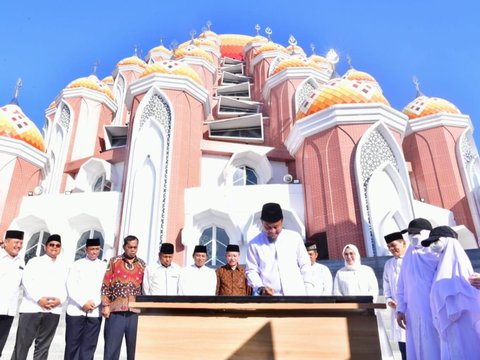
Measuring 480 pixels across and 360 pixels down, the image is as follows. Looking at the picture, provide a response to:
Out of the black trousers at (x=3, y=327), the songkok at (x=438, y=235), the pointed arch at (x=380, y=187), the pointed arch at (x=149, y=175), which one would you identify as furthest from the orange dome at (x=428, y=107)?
the black trousers at (x=3, y=327)

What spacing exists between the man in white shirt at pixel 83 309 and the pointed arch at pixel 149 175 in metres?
5.97

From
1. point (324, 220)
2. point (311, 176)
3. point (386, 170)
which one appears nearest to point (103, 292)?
point (324, 220)

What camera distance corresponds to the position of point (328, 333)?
1.84 meters

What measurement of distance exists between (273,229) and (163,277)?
5.43 feet

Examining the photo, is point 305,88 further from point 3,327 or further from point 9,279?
point 3,327

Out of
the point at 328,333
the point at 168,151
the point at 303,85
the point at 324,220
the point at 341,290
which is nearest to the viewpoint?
the point at 328,333

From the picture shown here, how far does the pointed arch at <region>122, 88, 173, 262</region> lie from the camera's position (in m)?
9.92

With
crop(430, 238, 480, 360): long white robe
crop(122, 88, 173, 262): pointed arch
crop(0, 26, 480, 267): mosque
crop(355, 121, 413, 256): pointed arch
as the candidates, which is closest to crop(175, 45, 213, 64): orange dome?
crop(0, 26, 480, 267): mosque

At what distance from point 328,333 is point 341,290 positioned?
2.73 m

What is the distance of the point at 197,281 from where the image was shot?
4320 mm

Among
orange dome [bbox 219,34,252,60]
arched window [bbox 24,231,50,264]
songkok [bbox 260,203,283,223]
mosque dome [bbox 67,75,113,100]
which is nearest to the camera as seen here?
songkok [bbox 260,203,283,223]

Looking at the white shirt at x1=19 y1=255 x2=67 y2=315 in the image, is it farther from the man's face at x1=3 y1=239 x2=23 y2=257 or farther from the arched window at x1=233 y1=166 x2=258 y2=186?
the arched window at x1=233 y1=166 x2=258 y2=186

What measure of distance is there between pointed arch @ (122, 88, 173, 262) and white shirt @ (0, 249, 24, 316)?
593cm

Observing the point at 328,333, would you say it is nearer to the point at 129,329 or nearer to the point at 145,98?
the point at 129,329
